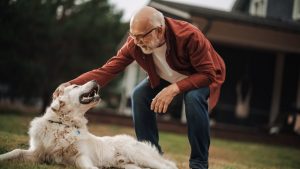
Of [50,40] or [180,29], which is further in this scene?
[50,40]

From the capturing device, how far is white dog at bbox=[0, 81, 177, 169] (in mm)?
4363

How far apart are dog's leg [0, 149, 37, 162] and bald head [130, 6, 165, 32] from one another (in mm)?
1521

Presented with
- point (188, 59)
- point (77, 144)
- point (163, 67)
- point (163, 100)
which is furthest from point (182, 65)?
point (77, 144)

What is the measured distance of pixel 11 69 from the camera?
14.9 metres

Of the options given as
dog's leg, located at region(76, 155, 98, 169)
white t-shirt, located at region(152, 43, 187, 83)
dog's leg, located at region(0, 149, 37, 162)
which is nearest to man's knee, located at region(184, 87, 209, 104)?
white t-shirt, located at region(152, 43, 187, 83)

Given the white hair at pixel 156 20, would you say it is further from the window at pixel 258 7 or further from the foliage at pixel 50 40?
the window at pixel 258 7

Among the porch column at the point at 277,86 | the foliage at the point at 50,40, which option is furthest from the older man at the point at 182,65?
the porch column at the point at 277,86

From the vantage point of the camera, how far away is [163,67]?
4.59 metres

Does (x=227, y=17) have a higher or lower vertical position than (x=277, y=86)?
higher

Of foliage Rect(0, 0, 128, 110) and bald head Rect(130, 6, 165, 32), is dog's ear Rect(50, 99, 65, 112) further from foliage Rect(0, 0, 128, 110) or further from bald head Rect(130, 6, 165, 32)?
foliage Rect(0, 0, 128, 110)

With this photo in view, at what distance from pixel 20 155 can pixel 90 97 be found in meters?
0.87

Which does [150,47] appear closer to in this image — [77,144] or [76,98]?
[76,98]

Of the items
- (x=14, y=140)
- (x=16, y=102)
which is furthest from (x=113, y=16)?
(x=14, y=140)

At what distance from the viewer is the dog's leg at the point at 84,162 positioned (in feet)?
13.7
